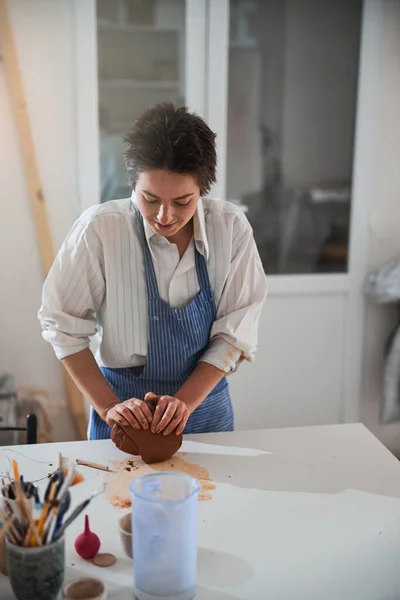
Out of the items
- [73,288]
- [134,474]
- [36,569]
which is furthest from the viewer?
[73,288]

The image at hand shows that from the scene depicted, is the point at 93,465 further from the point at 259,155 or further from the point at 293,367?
the point at 259,155

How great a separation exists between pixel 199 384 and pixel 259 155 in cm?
150

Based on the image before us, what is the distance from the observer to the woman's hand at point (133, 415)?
1352mm

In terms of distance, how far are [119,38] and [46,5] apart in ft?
0.95

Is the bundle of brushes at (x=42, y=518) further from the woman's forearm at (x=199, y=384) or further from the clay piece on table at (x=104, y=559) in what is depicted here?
the woman's forearm at (x=199, y=384)

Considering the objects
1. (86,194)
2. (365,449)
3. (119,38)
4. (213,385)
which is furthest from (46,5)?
(365,449)

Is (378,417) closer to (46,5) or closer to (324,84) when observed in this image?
(324,84)

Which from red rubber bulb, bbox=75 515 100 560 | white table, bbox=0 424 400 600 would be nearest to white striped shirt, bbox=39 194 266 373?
white table, bbox=0 424 400 600

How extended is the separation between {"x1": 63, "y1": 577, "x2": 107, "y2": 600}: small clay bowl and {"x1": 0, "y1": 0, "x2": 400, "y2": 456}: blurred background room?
67.1 inches

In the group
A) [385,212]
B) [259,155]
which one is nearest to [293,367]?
[385,212]

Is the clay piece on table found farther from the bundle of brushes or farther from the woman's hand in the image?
the woman's hand

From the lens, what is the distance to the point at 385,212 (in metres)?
2.83

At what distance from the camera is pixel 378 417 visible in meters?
3.00

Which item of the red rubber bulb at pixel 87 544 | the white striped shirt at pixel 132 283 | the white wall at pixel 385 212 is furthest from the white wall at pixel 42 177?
the red rubber bulb at pixel 87 544
